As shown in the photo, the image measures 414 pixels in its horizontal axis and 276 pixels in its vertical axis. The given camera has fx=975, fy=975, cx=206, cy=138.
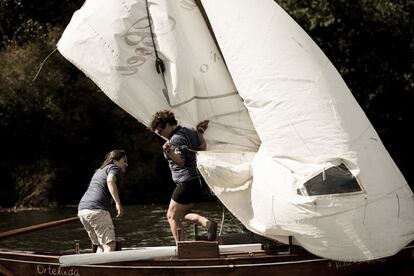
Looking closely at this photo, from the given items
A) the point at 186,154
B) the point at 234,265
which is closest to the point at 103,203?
the point at 186,154

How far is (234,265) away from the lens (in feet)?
38.0

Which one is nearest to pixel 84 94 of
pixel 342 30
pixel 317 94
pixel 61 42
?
pixel 342 30

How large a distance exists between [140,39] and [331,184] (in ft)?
11.6

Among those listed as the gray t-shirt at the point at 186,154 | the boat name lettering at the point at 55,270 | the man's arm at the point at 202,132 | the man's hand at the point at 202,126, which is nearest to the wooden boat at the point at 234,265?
the boat name lettering at the point at 55,270

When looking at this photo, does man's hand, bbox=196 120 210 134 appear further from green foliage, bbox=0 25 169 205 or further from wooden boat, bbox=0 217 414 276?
green foliage, bbox=0 25 169 205

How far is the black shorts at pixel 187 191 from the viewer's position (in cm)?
1229

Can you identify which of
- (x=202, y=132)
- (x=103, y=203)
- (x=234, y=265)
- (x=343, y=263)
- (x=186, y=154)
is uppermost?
(x=202, y=132)

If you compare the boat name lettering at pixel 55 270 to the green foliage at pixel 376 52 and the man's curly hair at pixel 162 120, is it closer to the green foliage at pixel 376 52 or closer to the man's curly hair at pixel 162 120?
the man's curly hair at pixel 162 120

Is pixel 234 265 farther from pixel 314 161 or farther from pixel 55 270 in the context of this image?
pixel 55 270

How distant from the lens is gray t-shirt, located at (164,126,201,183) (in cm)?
1224

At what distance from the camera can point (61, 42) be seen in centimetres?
1335

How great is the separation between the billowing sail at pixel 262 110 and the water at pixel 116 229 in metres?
3.12

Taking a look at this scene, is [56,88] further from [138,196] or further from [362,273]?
[362,273]

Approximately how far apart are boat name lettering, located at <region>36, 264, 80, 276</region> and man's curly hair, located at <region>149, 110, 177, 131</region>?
204cm
